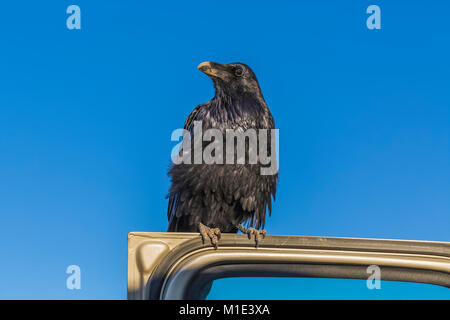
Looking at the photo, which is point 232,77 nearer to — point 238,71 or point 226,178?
point 238,71

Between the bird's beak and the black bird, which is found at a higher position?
the bird's beak

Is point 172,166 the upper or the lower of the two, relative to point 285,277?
upper

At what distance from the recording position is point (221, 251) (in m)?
2.66

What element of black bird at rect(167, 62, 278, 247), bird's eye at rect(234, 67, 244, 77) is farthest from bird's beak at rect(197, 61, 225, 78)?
bird's eye at rect(234, 67, 244, 77)

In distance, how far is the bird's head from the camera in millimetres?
5555

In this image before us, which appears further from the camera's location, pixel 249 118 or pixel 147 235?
pixel 249 118

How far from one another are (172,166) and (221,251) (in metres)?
2.79

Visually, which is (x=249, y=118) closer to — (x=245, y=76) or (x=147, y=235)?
(x=245, y=76)

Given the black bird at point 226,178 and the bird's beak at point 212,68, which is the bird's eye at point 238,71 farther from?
the bird's beak at point 212,68

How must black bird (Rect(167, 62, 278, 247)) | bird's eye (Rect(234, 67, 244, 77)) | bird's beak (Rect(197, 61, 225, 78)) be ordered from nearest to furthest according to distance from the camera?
black bird (Rect(167, 62, 278, 247))
bird's beak (Rect(197, 61, 225, 78))
bird's eye (Rect(234, 67, 244, 77))

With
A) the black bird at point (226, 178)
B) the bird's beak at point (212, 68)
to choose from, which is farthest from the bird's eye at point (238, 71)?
the bird's beak at point (212, 68)

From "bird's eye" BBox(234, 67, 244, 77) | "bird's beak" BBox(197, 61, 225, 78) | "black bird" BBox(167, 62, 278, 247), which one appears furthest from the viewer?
"bird's eye" BBox(234, 67, 244, 77)

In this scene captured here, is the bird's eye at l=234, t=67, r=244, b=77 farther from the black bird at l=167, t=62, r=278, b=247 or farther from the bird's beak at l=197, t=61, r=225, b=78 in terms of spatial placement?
the bird's beak at l=197, t=61, r=225, b=78
